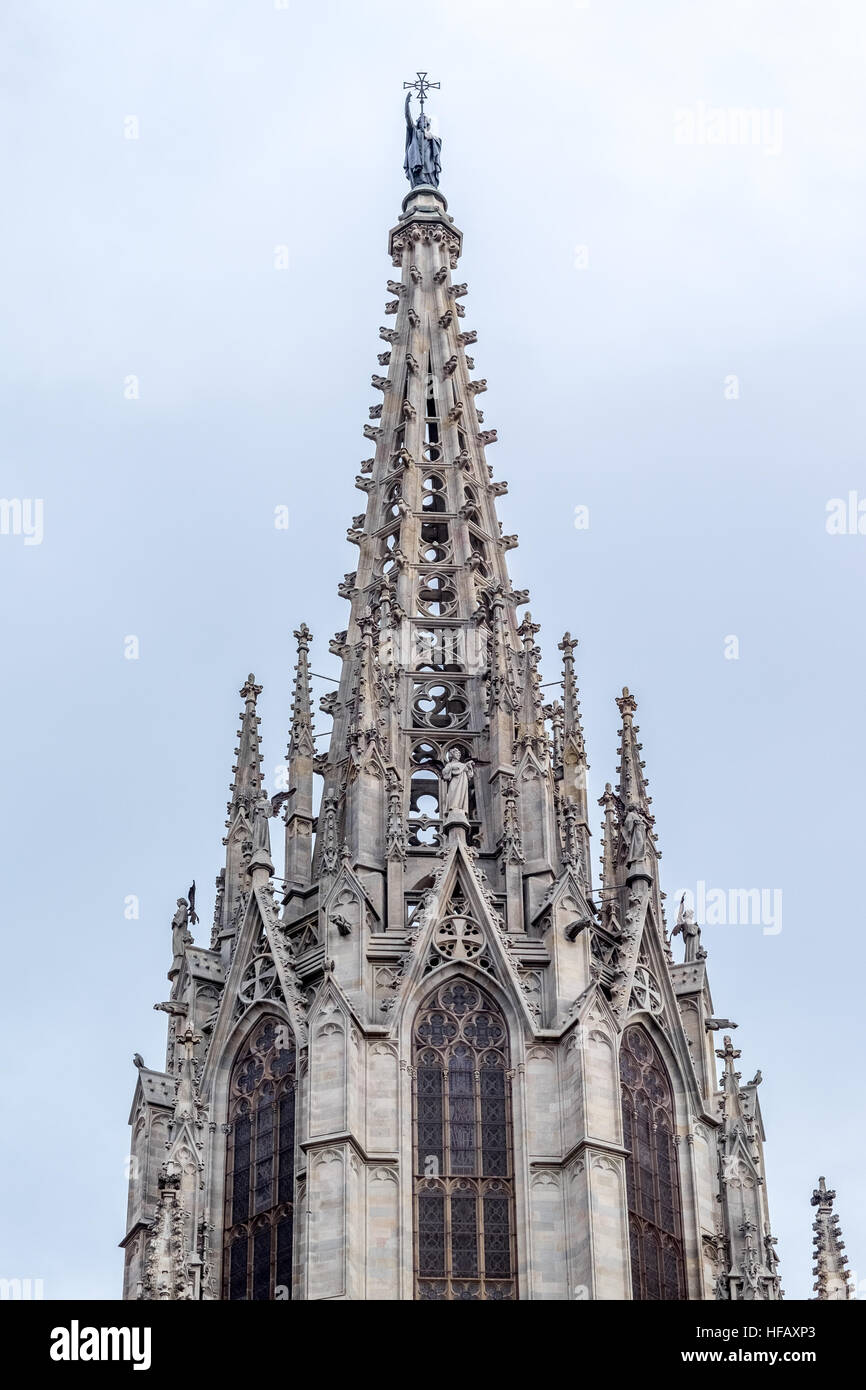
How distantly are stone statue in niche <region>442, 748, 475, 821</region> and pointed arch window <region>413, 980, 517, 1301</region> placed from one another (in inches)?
185

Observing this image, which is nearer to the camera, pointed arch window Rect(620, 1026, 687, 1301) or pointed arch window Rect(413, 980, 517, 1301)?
pointed arch window Rect(413, 980, 517, 1301)

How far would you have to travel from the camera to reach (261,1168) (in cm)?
6131

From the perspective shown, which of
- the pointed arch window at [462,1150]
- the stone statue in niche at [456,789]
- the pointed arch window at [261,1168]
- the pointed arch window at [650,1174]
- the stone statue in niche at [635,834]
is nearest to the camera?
the pointed arch window at [462,1150]

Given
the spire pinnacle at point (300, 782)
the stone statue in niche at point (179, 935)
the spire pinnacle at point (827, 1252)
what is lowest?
the spire pinnacle at point (827, 1252)

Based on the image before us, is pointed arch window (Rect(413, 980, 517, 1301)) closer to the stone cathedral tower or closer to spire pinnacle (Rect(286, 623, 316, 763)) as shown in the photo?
the stone cathedral tower

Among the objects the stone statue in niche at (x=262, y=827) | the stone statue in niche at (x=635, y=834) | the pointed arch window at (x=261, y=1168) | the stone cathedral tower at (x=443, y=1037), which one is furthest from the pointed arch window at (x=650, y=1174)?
the stone statue in niche at (x=262, y=827)

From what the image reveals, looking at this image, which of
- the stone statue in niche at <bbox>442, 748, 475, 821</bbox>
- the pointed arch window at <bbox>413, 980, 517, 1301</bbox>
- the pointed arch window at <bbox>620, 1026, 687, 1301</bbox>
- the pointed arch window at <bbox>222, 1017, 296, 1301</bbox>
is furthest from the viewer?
the stone statue in niche at <bbox>442, 748, 475, 821</bbox>

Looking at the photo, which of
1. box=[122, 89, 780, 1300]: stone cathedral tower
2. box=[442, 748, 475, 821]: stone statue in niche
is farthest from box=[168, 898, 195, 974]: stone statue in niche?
box=[442, 748, 475, 821]: stone statue in niche

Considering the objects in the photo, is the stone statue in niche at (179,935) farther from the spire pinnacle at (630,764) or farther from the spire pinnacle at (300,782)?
the spire pinnacle at (630,764)

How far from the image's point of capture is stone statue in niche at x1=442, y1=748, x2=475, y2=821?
6575 cm

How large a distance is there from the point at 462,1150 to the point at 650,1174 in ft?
15.1

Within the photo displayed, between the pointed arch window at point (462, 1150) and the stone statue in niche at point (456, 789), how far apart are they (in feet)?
15.4

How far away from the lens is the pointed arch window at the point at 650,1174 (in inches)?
2379
